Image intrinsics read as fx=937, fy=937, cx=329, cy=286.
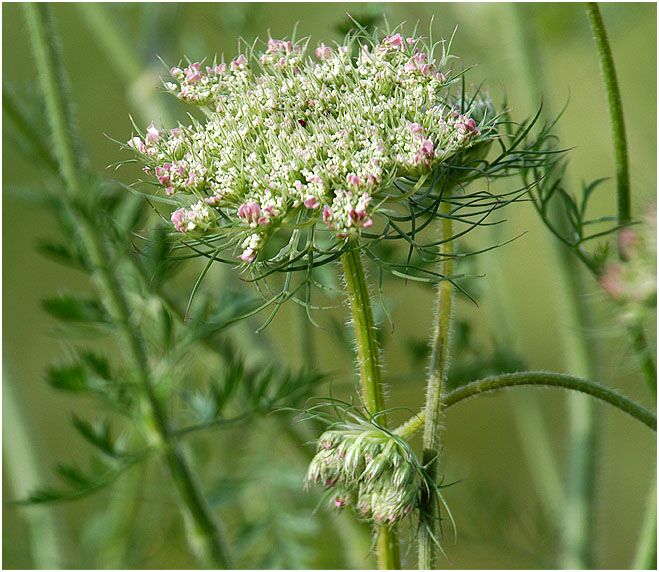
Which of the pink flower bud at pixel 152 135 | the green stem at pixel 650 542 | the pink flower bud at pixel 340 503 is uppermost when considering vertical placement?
the pink flower bud at pixel 152 135

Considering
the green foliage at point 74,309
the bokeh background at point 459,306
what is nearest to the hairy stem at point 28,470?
the bokeh background at point 459,306

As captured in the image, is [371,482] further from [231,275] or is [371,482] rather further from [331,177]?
[231,275]

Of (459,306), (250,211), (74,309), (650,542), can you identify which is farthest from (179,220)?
(459,306)

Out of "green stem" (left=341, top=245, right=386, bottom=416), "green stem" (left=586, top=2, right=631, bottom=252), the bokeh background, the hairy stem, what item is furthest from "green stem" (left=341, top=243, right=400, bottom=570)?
the hairy stem

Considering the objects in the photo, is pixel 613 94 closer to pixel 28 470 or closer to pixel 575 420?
pixel 575 420

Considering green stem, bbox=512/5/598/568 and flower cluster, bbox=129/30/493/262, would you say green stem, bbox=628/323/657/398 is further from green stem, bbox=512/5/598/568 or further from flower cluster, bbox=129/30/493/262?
green stem, bbox=512/5/598/568

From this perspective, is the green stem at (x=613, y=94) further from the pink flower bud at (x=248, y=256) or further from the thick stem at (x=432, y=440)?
the pink flower bud at (x=248, y=256)

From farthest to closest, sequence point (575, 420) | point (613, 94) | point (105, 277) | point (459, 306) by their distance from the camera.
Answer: point (459, 306), point (575, 420), point (105, 277), point (613, 94)
